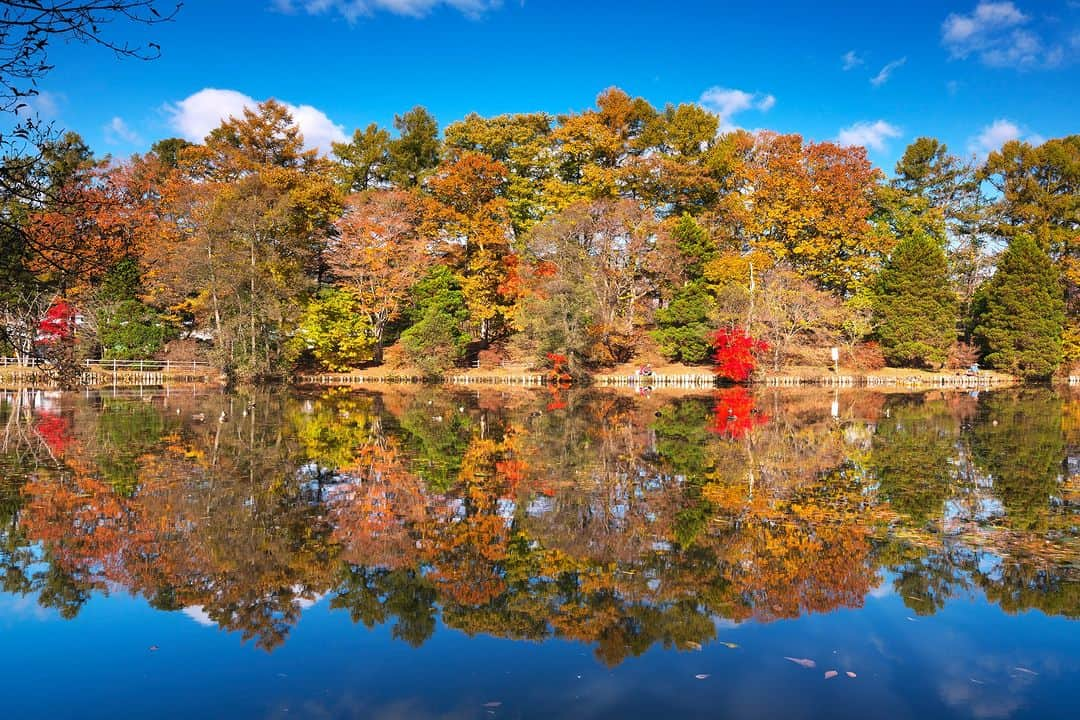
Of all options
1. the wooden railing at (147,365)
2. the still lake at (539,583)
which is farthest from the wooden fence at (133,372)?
the still lake at (539,583)

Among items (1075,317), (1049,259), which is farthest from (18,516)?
(1075,317)

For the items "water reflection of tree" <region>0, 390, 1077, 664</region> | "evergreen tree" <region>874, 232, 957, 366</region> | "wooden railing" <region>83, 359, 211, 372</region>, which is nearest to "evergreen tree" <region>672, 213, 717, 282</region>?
"evergreen tree" <region>874, 232, 957, 366</region>

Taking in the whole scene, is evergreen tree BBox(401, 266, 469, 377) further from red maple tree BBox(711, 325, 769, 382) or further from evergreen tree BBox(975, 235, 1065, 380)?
evergreen tree BBox(975, 235, 1065, 380)

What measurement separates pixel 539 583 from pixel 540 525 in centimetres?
196

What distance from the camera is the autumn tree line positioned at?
35000mm

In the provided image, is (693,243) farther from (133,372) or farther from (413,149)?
(133,372)

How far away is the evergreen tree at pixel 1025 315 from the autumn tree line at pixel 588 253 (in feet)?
0.37

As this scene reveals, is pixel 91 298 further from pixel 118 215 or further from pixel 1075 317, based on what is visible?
pixel 1075 317

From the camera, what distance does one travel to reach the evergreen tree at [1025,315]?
36156mm

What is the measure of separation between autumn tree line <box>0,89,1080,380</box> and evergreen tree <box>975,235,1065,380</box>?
0.37 feet

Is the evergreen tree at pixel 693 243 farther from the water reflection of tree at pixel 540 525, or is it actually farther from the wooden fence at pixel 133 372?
the wooden fence at pixel 133 372

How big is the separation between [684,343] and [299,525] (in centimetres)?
3010

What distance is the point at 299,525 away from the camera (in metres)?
9.02

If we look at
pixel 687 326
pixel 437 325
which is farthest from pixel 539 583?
pixel 687 326
